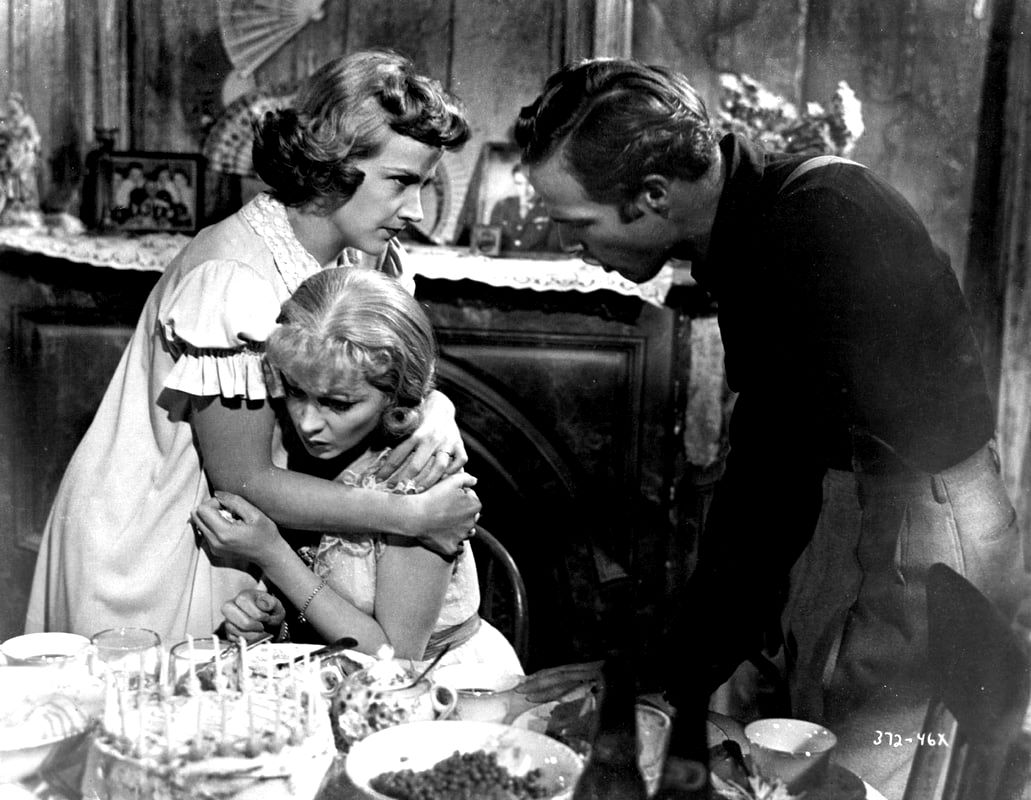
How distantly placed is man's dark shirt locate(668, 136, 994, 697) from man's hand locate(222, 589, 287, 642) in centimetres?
92

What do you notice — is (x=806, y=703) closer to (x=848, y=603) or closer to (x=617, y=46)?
(x=848, y=603)

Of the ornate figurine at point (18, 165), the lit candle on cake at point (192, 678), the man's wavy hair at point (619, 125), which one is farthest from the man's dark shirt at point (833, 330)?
the ornate figurine at point (18, 165)

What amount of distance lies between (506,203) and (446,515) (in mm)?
676

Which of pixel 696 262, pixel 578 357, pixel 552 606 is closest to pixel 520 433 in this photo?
pixel 578 357

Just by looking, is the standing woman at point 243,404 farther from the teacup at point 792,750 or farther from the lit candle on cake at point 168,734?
the teacup at point 792,750

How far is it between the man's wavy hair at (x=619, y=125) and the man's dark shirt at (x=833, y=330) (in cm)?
8

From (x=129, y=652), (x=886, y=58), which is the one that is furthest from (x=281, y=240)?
(x=886, y=58)

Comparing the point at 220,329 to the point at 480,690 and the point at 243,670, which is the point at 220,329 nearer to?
the point at 243,670

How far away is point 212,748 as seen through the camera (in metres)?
1.28

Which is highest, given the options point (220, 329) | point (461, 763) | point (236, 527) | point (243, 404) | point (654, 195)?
point (654, 195)

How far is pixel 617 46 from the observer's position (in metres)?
1.88

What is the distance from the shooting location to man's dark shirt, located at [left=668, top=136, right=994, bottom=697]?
160 cm

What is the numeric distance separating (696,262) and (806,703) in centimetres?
83

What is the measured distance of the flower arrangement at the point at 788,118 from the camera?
6.23 feet
